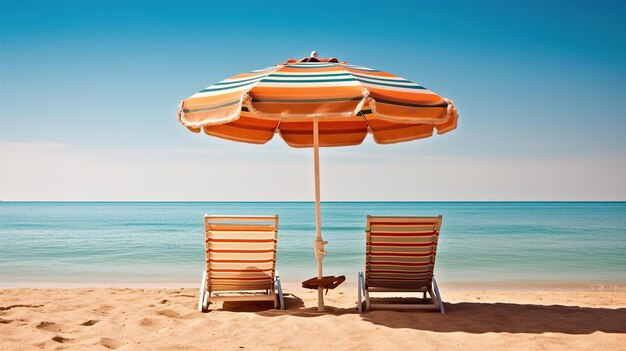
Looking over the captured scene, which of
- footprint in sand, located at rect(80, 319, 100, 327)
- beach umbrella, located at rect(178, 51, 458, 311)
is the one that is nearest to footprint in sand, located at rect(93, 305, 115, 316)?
footprint in sand, located at rect(80, 319, 100, 327)

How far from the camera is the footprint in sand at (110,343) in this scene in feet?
11.3

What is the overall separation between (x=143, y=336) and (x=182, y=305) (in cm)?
144

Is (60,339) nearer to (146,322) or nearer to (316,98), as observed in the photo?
(146,322)

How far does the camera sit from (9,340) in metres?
3.52

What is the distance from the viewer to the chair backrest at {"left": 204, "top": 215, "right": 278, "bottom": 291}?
15.6ft

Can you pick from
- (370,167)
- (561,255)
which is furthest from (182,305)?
(370,167)

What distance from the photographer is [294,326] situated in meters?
4.05

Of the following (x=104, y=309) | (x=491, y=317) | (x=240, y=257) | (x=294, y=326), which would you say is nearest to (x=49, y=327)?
(x=104, y=309)

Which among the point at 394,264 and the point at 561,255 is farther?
the point at 561,255

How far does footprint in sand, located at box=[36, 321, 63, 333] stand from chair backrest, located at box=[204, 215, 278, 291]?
135 cm

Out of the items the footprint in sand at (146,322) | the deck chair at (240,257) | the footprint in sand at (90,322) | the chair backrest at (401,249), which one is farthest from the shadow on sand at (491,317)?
the footprint in sand at (90,322)

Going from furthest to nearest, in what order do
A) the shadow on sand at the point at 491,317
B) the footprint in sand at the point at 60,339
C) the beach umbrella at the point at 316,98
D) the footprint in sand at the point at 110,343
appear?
the shadow on sand at the point at 491,317, the beach umbrella at the point at 316,98, the footprint in sand at the point at 60,339, the footprint in sand at the point at 110,343

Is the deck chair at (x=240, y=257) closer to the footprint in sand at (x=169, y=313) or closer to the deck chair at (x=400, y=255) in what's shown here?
the footprint in sand at (x=169, y=313)

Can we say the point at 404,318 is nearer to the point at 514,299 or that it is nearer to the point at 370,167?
the point at 514,299
